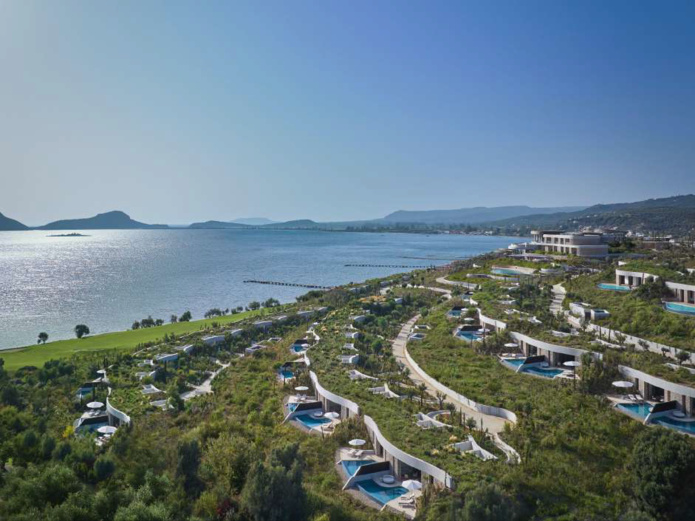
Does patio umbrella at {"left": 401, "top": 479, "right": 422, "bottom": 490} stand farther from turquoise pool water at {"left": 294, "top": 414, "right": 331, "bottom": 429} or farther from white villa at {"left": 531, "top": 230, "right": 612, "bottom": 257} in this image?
white villa at {"left": 531, "top": 230, "right": 612, "bottom": 257}

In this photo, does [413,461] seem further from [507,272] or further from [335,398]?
[507,272]

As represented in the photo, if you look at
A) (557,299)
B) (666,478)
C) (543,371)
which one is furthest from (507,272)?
(666,478)

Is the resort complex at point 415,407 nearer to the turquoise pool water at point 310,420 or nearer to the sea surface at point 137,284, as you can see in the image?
the turquoise pool water at point 310,420

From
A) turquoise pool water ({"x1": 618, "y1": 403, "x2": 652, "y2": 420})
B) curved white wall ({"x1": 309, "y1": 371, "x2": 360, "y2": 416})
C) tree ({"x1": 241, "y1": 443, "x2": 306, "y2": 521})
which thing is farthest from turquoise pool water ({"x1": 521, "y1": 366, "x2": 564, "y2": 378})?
tree ({"x1": 241, "y1": 443, "x2": 306, "y2": 521})

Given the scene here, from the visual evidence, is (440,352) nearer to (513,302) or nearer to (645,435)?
(513,302)

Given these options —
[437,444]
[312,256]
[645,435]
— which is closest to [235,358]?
[437,444]

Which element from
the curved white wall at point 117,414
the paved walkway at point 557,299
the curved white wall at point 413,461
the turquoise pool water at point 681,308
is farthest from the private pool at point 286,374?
the turquoise pool water at point 681,308
